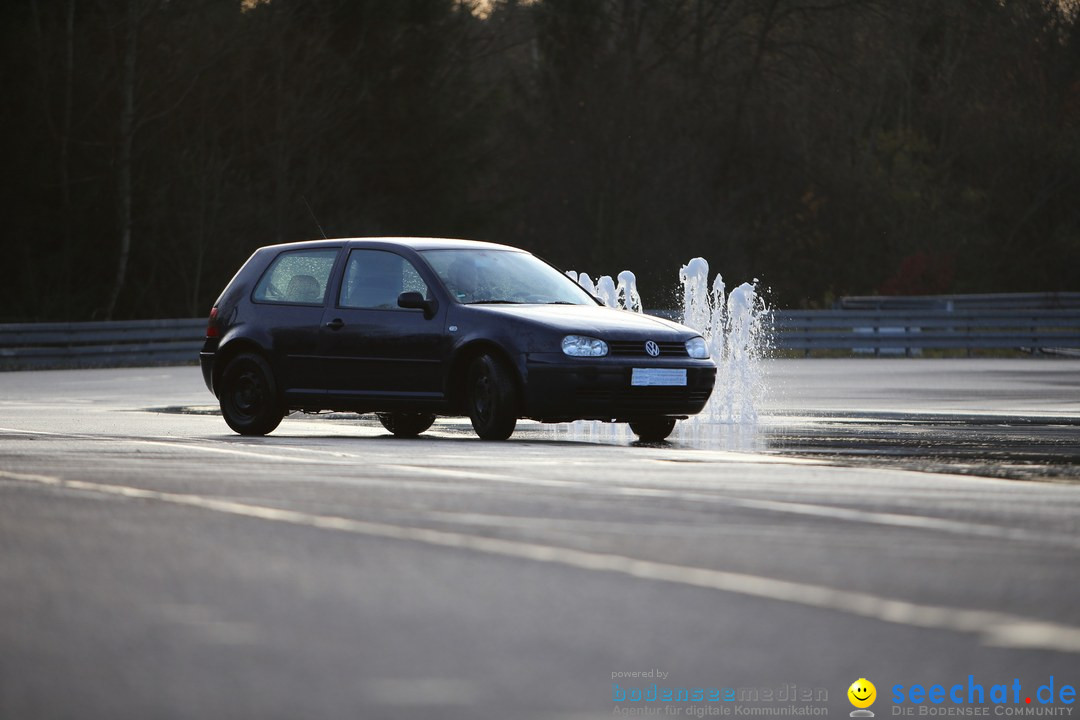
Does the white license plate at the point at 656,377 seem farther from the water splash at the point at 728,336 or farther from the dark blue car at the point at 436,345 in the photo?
the water splash at the point at 728,336

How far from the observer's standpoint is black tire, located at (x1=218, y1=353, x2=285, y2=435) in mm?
17750

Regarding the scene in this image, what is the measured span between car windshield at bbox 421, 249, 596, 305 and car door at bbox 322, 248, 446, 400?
0.83ft

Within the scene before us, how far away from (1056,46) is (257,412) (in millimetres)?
49082

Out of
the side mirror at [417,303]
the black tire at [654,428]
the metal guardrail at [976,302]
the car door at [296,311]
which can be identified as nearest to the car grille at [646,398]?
the black tire at [654,428]

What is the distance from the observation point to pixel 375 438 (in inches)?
682

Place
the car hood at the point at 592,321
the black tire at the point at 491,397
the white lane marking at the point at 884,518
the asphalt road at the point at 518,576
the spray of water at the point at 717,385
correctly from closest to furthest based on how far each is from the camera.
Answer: the asphalt road at the point at 518,576 < the white lane marking at the point at 884,518 < the black tire at the point at 491,397 < the car hood at the point at 592,321 < the spray of water at the point at 717,385

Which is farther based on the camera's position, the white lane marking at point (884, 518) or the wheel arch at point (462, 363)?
the wheel arch at point (462, 363)

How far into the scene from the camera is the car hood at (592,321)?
1631 centimetres

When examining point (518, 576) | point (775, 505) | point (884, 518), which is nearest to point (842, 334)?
point (775, 505)

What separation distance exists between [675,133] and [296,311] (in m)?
43.9

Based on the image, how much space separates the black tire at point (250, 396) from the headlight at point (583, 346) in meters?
2.85

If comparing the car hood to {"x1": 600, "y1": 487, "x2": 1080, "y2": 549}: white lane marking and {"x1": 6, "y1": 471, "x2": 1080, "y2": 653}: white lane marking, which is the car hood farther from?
{"x1": 6, "y1": 471, "x2": 1080, "y2": 653}: white lane marking

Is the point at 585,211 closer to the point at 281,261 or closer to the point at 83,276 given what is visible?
the point at 83,276

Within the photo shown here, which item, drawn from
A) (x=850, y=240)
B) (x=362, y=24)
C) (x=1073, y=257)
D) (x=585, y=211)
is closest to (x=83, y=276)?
(x=362, y=24)
